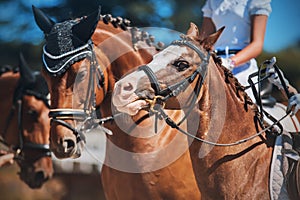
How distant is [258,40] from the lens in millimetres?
4121

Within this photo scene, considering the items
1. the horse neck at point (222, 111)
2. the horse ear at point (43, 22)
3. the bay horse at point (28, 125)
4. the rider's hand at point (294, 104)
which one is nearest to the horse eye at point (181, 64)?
the horse neck at point (222, 111)

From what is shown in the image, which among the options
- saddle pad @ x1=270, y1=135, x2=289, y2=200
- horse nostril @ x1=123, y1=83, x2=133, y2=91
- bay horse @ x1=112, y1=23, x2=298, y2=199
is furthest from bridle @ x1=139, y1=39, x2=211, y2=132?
saddle pad @ x1=270, y1=135, x2=289, y2=200

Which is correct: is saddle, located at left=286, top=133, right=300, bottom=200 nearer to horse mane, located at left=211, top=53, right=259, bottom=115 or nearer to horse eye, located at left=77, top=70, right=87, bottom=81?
horse mane, located at left=211, top=53, right=259, bottom=115

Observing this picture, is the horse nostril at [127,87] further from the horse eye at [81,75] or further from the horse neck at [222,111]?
the horse eye at [81,75]

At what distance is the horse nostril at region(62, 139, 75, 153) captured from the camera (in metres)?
3.72

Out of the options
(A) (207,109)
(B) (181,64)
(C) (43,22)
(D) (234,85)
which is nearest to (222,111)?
(A) (207,109)

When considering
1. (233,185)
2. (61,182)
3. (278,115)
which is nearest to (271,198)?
(233,185)

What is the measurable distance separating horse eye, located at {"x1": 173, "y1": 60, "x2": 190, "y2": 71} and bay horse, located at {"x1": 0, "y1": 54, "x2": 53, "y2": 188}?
2926mm

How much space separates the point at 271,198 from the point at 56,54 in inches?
61.5

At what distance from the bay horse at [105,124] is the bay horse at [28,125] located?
1935mm

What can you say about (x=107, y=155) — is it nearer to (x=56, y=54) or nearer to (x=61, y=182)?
(x=56, y=54)

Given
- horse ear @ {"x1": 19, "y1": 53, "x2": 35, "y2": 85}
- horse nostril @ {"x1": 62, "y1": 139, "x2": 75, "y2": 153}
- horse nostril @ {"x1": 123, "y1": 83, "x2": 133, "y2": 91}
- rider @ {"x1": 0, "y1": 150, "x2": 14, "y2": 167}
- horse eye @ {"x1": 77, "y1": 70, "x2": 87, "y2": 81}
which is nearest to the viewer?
horse nostril @ {"x1": 123, "y1": 83, "x2": 133, "y2": 91}

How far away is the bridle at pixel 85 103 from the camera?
376 cm

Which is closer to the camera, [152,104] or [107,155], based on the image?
[152,104]
